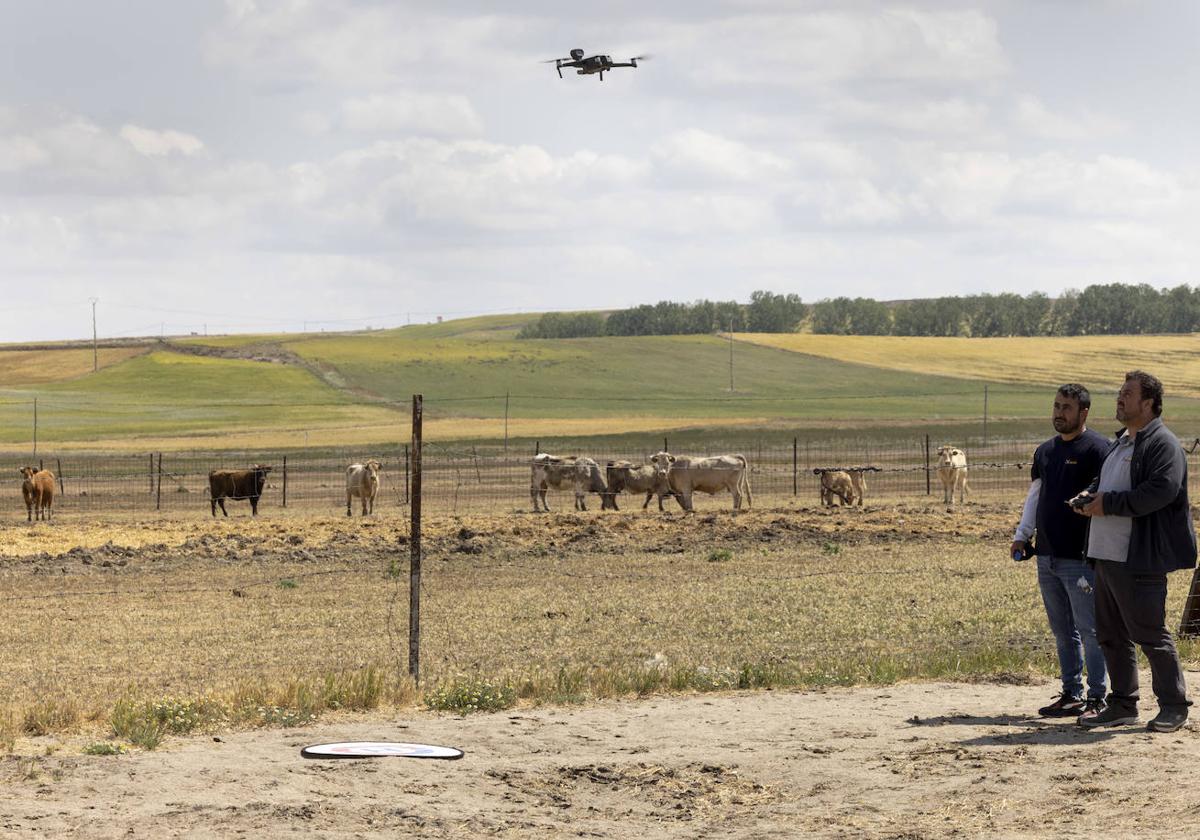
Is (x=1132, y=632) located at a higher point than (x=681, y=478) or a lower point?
higher

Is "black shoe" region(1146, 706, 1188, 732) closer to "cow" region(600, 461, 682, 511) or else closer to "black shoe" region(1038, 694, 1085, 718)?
"black shoe" region(1038, 694, 1085, 718)

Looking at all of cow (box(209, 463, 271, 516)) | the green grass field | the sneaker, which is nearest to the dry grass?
the sneaker

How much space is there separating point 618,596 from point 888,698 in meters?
8.46

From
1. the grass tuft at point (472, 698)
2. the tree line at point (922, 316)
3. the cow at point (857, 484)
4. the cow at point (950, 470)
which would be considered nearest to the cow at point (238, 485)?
the cow at point (857, 484)

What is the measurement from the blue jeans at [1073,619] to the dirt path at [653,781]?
458mm

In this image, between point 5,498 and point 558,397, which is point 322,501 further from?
point 558,397

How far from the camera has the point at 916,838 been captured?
8.07 metres

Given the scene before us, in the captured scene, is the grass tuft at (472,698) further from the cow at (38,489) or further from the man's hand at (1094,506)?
the cow at (38,489)

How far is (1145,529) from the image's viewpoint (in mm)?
10000

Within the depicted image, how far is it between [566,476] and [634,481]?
6.48 feet

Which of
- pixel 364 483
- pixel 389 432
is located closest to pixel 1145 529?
pixel 364 483

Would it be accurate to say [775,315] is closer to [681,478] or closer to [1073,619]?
[681,478]

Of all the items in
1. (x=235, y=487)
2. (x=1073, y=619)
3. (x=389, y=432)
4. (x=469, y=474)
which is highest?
(x=1073, y=619)

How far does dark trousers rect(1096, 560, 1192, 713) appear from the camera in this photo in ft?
32.9
